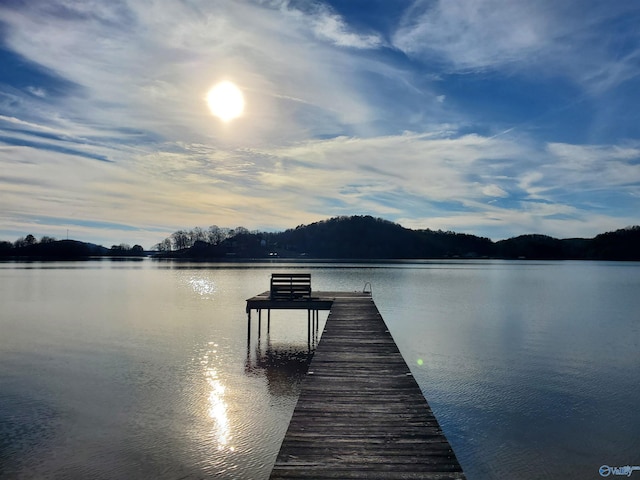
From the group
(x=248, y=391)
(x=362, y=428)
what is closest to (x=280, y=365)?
(x=248, y=391)

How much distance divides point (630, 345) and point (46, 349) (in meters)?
31.2

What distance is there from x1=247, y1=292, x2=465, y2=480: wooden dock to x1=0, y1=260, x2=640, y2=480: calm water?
7.93ft

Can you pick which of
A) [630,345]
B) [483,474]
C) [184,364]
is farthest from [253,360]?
[630,345]

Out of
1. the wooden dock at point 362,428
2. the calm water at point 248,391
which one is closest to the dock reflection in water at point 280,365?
the calm water at point 248,391

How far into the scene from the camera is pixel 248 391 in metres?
16.0

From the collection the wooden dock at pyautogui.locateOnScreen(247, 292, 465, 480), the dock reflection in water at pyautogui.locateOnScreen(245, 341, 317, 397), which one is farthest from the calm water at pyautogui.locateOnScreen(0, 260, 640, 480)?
the wooden dock at pyautogui.locateOnScreen(247, 292, 465, 480)

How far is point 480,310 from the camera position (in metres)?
38.6

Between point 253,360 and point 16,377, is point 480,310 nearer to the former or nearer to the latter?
point 253,360

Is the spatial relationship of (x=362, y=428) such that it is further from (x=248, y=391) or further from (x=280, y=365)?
(x=280, y=365)

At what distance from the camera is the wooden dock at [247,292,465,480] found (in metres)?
6.47

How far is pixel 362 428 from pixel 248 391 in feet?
29.5

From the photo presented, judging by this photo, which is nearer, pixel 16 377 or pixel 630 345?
pixel 16 377

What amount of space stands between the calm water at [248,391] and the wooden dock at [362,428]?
7.93 feet

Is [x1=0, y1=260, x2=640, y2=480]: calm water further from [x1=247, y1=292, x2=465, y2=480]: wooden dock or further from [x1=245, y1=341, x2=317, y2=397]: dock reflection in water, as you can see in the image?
[x1=247, y1=292, x2=465, y2=480]: wooden dock
